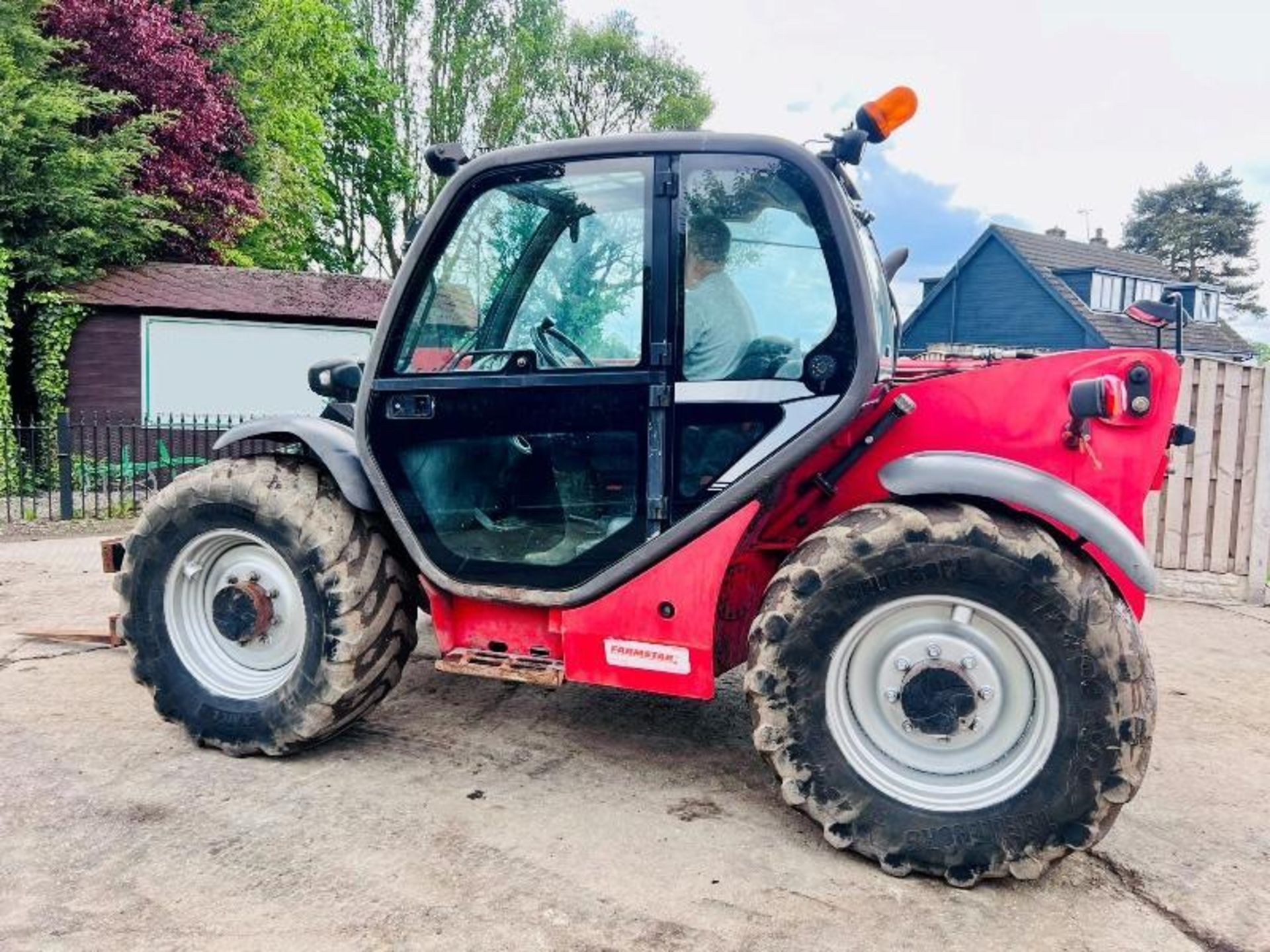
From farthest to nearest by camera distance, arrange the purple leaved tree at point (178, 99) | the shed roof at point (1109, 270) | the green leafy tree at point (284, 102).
Answer: the shed roof at point (1109, 270), the green leafy tree at point (284, 102), the purple leaved tree at point (178, 99)

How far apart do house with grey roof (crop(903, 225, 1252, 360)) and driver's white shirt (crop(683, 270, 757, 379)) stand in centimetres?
2607

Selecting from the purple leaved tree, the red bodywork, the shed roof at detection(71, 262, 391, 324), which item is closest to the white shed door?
the shed roof at detection(71, 262, 391, 324)

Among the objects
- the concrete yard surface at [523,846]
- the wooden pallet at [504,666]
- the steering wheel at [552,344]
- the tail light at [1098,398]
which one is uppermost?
the steering wheel at [552,344]

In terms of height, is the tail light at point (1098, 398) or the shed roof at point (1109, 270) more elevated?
the shed roof at point (1109, 270)

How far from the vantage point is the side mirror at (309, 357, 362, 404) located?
3578mm

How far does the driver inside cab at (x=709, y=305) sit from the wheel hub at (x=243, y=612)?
6.03ft

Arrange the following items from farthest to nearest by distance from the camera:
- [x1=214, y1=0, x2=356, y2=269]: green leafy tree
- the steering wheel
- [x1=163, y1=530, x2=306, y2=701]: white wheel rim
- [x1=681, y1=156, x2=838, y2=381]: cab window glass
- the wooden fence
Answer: [x1=214, y1=0, x2=356, y2=269]: green leafy tree, the wooden fence, [x1=163, y1=530, x2=306, y2=701]: white wheel rim, the steering wheel, [x1=681, y1=156, x2=838, y2=381]: cab window glass

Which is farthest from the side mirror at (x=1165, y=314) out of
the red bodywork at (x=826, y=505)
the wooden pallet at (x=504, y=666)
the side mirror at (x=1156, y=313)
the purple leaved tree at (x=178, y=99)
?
the purple leaved tree at (x=178, y=99)

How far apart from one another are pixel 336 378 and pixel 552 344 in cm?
90

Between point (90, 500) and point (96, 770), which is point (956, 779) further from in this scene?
point (90, 500)

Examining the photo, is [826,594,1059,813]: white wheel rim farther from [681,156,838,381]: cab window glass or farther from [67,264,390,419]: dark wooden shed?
[67,264,390,419]: dark wooden shed

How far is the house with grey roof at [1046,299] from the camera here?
94.3 feet

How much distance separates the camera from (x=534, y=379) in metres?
3.16

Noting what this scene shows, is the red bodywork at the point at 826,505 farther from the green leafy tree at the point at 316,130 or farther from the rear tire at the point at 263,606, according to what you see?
the green leafy tree at the point at 316,130
